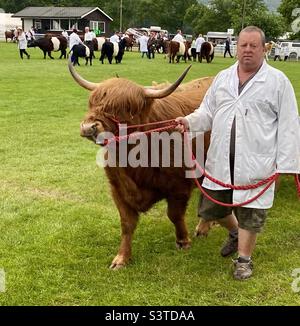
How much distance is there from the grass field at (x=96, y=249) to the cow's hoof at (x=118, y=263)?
69 mm

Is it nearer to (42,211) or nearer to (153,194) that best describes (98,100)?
(153,194)

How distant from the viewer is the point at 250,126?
348 centimetres

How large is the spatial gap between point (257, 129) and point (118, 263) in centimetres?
158

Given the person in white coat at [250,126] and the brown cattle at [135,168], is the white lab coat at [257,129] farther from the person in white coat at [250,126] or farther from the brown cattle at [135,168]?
the brown cattle at [135,168]

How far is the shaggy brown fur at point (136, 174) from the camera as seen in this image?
356 centimetres

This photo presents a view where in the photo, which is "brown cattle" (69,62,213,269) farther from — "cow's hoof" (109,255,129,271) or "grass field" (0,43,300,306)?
"grass field" (0,43,300,306)

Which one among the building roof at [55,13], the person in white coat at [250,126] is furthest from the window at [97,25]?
the person in white coat at [250,126]

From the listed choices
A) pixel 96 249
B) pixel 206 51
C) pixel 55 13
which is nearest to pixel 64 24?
pixel 55 13

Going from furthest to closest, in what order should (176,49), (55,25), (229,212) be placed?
(55,25) → (176,49) → (229,212)

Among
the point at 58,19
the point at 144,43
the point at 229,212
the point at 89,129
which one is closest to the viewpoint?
the point at 89,129

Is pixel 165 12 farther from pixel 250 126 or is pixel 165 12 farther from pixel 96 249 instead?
pixel 250 126

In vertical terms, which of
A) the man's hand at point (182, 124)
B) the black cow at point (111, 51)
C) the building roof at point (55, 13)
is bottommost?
the black cow at point (111, 51)

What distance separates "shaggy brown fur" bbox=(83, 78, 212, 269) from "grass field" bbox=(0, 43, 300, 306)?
274 millimetres

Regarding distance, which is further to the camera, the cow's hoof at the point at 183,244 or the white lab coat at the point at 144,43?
the white lab coat at the point at 144,43
